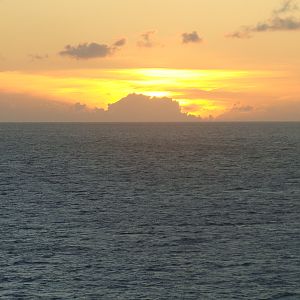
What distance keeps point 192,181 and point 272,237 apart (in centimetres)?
5491

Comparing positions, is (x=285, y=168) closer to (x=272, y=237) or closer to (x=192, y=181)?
(x=192, y=181)

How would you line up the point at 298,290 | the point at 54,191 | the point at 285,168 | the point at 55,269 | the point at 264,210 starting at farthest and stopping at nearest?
the point at 285,168 < the point at 54,191 < the point at 264,210 < the point at 55,269 < the point at 298,290

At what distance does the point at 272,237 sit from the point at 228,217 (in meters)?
12.5

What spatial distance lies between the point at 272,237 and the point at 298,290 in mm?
18532

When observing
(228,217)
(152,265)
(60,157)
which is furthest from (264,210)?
(60,157)

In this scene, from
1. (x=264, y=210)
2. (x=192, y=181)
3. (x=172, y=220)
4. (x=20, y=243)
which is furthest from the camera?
(x=192, y=181)

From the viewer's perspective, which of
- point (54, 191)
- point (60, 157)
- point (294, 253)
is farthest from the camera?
point (60, 157)

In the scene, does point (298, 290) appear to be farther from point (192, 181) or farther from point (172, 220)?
point (192, 181)

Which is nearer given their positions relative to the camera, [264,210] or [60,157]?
[264,210]

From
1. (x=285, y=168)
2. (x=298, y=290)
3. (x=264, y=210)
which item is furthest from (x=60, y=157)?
(x=298, y=290)

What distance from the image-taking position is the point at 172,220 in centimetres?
7619

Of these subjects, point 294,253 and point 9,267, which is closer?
point 9,267

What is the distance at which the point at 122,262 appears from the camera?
2191 inches

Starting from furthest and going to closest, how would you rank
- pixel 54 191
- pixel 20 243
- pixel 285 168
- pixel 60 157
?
pixel 60 157
pixel 285 168
pixel 54 191
pixel 20 243
